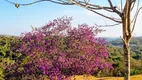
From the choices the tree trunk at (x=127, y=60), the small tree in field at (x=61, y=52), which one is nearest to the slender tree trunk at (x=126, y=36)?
the tree trunk at (x=127, y=60)

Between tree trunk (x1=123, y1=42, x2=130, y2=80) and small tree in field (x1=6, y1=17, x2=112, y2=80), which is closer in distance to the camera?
tree trunk (x1=123, y1=42, x2=130, y2=80)

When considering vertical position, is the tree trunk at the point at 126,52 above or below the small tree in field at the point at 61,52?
above

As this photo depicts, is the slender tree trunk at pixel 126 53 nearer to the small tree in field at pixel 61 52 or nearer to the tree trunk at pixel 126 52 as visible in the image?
the tree trunk at pixel 126 52

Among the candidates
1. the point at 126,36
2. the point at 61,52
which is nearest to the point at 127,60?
the point at 126,36

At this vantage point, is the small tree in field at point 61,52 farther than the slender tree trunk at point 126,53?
Yes

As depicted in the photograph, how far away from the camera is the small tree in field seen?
44.4 feet

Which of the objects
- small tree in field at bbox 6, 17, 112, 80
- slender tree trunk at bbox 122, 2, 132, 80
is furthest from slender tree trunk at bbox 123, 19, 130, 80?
small tree in field at bbox 6, 17, 112, 80

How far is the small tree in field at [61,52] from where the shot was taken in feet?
44.4

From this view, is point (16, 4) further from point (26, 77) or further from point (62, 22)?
point (62, 22)

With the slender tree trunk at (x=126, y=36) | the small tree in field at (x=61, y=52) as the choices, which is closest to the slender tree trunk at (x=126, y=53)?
the slender tree trunk at (x=126, y=36)

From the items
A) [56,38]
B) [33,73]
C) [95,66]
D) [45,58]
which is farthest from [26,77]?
[95,66]

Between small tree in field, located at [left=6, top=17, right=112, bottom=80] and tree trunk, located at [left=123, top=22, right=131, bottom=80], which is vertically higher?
tree trunk, located at [left=123, top=22, right=131, bottom=80]

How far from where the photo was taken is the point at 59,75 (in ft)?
43.9

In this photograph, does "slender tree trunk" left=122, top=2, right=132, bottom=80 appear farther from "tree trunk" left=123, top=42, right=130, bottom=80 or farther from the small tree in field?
the small tree in field
